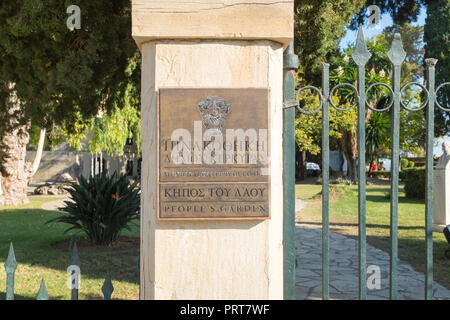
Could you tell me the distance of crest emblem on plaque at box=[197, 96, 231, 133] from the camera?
2232 millimetres

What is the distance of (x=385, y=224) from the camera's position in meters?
10.3

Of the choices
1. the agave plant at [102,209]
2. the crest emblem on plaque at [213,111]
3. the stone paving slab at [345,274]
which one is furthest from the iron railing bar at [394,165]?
the agave plant at [102,209]

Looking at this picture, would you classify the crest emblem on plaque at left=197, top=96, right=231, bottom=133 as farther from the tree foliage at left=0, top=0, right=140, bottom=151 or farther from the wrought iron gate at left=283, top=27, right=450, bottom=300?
the tree foliage at left=0, top=0, right=140, bottom=151

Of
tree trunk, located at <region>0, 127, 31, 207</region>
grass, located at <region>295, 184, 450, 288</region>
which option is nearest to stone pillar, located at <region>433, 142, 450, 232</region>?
grass, located at <region>295, 184, 450, 288</region>

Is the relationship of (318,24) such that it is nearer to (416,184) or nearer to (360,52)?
(360,52)

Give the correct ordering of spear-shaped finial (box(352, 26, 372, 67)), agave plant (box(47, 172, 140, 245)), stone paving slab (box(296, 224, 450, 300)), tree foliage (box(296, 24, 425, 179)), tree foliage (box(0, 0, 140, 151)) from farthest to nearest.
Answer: tree foliage (box(296, 24, 425, 179)), agave plant (box(47, 172, 140, 245)), stone paving slab (box(296, 224, 450, 300)), tree foliage (box(0, 0, 140, 151)), spear-shaped finial (box(352, 26, 372, 67))

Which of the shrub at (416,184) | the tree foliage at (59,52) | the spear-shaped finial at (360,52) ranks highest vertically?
the tree foliage at (59,52)

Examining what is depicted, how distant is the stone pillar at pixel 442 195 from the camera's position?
8992mm

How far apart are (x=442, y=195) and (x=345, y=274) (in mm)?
4625

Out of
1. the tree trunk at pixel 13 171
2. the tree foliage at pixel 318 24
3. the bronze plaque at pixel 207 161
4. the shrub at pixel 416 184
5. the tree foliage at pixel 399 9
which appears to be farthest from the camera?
the shrub at pixel 416 184

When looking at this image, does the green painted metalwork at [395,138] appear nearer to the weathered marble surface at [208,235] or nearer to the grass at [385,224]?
the weathered marble surface at [208,235]

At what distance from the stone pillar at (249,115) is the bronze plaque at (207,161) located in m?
0.06

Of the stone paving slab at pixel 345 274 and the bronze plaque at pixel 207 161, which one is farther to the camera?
the stone paving slab at pixel 345 274
